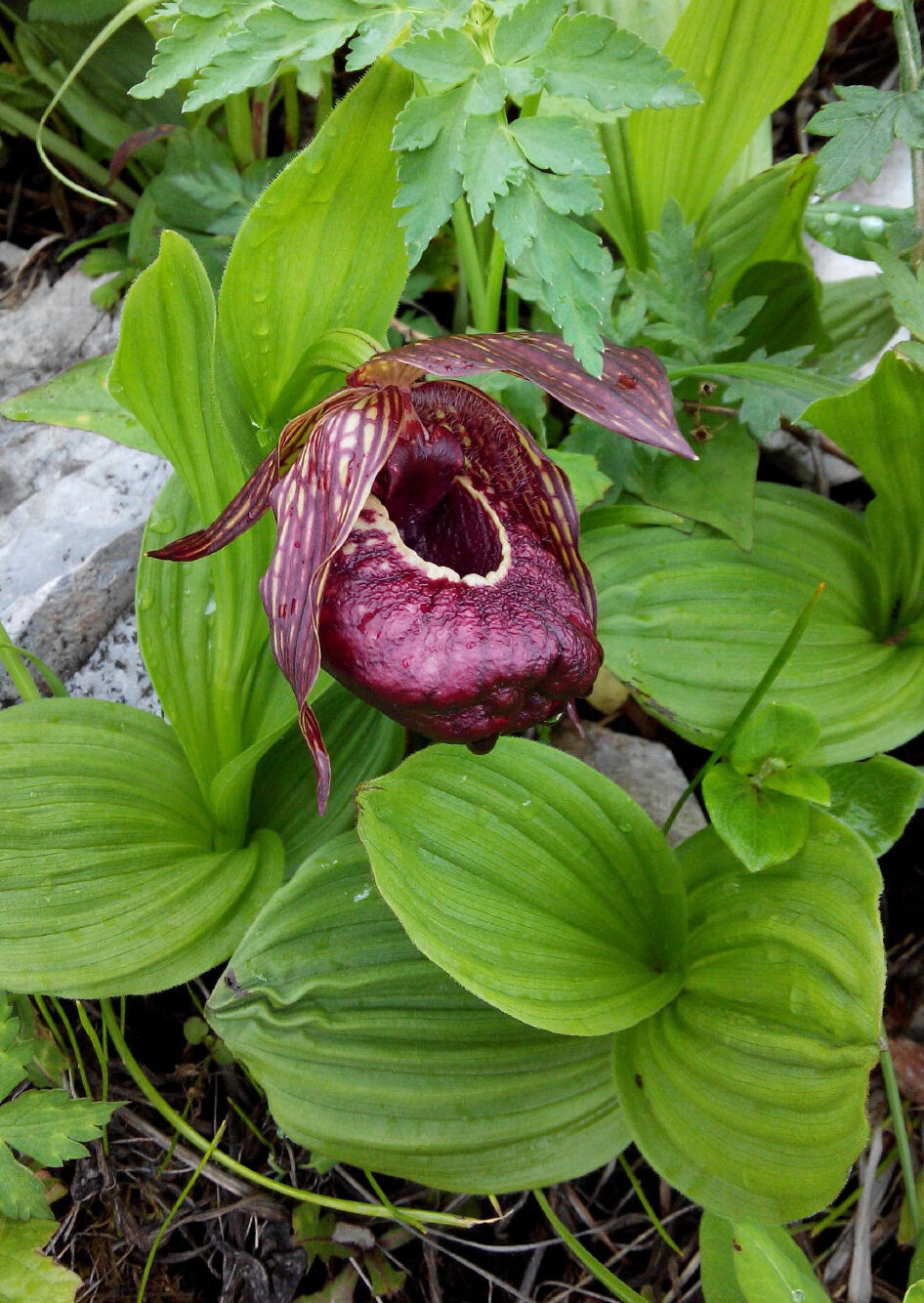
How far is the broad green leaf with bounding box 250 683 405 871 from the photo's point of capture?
1.39m

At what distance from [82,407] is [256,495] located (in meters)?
0.61

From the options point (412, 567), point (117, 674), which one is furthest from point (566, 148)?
point (117, 674)

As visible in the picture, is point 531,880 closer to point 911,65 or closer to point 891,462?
point 891,462

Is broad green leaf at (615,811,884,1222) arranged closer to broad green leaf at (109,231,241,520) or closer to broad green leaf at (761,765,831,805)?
broad green leaf at (761,765,831,805)

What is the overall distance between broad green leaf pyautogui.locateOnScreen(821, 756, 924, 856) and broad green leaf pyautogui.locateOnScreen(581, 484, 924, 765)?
0.09 feet

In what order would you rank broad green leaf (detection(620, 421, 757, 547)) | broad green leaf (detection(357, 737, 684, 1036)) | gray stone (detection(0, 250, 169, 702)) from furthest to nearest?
gray stone (detection(0, 250, 169, 702)), broad green leaf (detection(620, 421, 757, 547)), broad green leaf (detection(357, 737, 684, 1036))

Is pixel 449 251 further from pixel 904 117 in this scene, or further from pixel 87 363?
pixel 904 117

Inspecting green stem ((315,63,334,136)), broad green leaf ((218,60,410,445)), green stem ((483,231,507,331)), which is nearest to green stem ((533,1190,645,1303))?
broad green leaf ((218,60,410,445))

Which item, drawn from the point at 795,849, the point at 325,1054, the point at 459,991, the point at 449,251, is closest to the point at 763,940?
Answer: the point at 795,849

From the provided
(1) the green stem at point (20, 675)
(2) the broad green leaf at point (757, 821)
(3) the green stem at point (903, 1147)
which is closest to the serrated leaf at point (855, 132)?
(2) the broad green leaf at point (757, 821)

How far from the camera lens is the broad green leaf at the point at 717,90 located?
1499mm

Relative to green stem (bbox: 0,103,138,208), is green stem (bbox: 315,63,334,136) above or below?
above

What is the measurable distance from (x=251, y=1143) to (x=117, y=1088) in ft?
0.69

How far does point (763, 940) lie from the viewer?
1.08 meters
